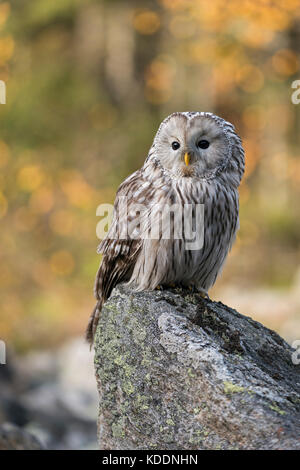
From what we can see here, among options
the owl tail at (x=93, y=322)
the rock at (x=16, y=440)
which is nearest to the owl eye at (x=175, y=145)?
the owl tail at (x=93, y=322)

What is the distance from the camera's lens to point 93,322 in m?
4.65

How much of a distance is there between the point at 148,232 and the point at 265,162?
39.4 ft

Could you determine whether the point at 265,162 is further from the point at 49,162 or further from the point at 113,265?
the point at 113,265

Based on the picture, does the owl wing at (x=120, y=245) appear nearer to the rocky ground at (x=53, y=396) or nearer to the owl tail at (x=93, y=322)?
the owl tail at (x=93, y=322)

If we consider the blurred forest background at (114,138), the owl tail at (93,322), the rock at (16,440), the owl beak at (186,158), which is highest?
the blurred forest background at (114,138)

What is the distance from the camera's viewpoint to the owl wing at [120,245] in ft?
14.3

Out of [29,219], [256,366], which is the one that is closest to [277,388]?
[256,366]

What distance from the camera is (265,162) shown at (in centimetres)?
1579

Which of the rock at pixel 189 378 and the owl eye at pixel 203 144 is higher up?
the owl eye at pixel 203 144

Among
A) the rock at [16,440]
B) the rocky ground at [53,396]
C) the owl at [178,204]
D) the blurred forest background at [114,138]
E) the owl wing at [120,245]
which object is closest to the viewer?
the owl at [178,204]

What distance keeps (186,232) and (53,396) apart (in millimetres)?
5192

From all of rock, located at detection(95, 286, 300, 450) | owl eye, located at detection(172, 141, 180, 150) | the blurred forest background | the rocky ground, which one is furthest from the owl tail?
the blurred forest background

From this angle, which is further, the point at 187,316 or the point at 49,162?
the point at 49,162

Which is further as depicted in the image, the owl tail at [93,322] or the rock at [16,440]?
the rock at [16,440]
